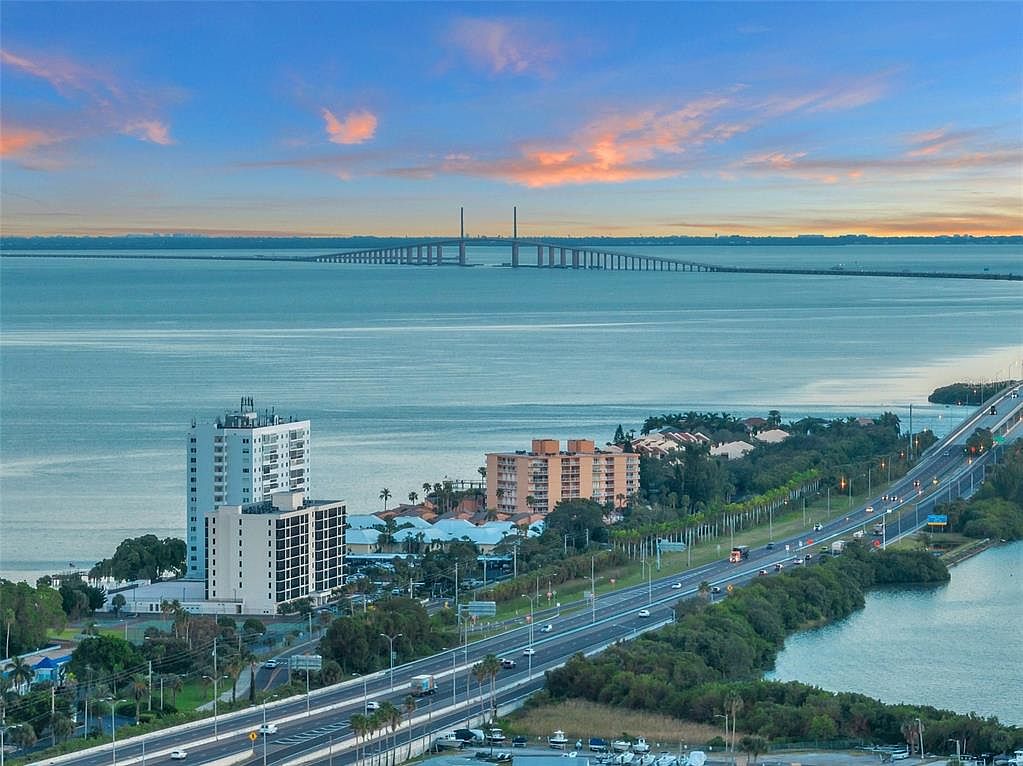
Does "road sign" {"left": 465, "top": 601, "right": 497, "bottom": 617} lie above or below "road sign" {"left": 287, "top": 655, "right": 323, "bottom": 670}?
above

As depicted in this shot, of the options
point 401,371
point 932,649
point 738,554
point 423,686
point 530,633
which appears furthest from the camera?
A: point 401,371

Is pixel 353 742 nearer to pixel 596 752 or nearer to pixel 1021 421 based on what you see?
pixel 596 752

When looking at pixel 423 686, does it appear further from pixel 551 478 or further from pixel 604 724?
pixel 551 478

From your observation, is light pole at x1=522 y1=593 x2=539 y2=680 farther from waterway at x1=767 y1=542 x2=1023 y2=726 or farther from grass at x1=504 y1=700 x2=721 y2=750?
waterway at x1=767 y1=542 x2=1023 y2=726

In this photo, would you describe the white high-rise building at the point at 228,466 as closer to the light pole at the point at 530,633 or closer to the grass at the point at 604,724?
the light pole at the point at 530,633

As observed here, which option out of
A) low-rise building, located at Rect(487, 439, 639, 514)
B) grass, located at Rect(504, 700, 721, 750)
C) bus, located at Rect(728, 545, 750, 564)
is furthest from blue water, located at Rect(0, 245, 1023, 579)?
grass, located at Rect(504, 700, 721, 750)

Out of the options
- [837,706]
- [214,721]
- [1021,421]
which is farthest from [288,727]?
[1021,421]

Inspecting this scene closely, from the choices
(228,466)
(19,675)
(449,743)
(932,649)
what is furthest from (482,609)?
(19,675)
